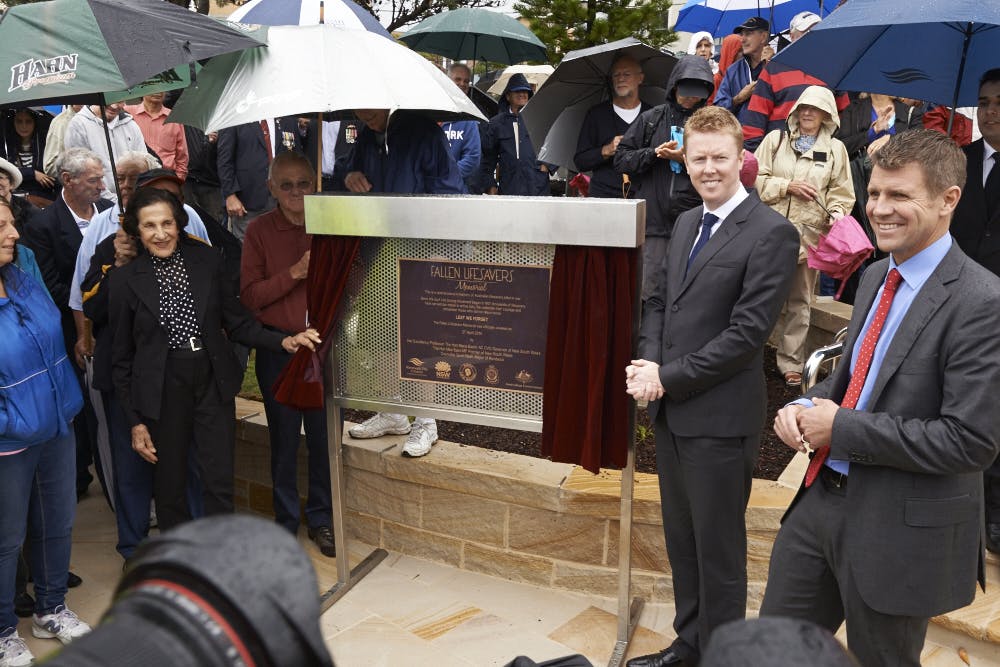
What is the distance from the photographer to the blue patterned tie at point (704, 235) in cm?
328

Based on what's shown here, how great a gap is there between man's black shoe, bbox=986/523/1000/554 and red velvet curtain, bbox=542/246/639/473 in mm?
1807

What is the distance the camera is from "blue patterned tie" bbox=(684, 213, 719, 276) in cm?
328

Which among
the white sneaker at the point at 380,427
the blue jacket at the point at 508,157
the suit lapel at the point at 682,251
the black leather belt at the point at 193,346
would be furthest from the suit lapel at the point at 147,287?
the blue jacket at the point at 508,157

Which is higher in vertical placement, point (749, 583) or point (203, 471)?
point (203, 471)

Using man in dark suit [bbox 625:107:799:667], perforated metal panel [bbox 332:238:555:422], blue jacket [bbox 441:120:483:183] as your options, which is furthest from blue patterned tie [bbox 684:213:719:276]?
blue jacket [bbox 441:120:483:183]

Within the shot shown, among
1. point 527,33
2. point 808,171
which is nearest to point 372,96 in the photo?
point 808,171

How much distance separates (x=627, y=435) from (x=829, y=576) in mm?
1168

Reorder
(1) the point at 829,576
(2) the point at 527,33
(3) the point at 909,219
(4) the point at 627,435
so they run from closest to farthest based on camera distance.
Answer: (3) the point at 909,219 → (1) the point at 829,576 → (4) the point at 627,435 → (2) the point at 527,33

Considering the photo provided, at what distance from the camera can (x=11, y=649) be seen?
154 inches

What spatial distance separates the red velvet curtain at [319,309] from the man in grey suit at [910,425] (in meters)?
2.18

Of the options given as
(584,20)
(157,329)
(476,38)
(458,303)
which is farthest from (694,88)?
(584,20)

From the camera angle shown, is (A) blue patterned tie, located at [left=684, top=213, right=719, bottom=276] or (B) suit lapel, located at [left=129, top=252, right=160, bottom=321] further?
(B) suit lapel, located at [left=129, top=252, right=160, bottom=321]

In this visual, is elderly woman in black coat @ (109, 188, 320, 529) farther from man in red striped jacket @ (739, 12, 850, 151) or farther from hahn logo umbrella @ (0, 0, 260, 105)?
man in red striped jacket @ (739, 12, 850, 151)

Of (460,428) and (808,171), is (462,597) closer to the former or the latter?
(460,428)
